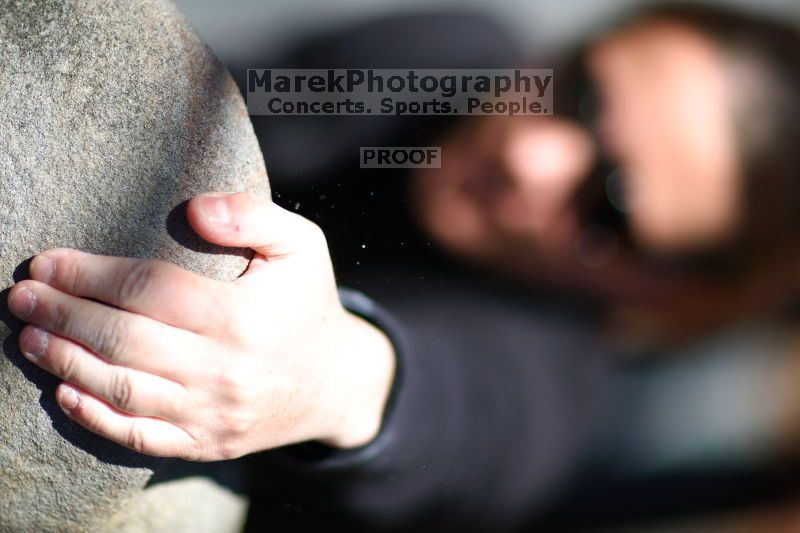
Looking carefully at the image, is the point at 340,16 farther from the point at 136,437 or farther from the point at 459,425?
the point at 136,437

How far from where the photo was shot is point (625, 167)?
971mm

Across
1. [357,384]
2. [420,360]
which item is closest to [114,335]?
[357,384]

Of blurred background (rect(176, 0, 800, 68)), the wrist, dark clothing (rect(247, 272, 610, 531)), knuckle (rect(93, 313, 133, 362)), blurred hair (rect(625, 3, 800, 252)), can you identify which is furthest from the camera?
blurred background (rect(176, 0, 800, 68))

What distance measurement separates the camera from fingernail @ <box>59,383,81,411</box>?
0.58 m

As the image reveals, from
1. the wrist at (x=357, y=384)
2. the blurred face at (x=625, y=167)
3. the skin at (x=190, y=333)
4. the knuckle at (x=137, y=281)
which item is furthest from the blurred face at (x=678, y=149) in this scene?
the knuckle at (x=137, y=281)

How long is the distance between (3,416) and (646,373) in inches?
43.3

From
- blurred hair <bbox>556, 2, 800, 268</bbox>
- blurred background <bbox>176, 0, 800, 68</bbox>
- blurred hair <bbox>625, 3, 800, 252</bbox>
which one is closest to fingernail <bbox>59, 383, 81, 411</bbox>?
blurred hair <bbox>556, 2, 800, 268</bbox>

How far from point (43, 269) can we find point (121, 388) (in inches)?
4.6

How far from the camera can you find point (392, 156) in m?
0.86

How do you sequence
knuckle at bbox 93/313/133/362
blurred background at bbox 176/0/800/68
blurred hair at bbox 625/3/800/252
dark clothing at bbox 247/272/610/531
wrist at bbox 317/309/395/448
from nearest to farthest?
1. knuckle at bbox 93/313/133/362
2. wrist at bbox 317/309/395/448
3. dark clothing at bbox 247/272/610/531
4. blurred hair at bbox 625/3/800/252
5. blurred background at bbox 176/0/800/68

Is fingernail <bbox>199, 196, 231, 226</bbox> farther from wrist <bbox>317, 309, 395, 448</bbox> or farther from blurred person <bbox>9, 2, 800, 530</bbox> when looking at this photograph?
wrist <bbox>317, 309, 395, 448</bbox>

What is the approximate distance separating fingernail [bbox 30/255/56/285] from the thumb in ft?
0.39

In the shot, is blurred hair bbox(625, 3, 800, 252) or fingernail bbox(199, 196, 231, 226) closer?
fingernail bbox(199, 196, 231, 226)

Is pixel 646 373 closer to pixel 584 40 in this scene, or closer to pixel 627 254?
pixel 627 254
